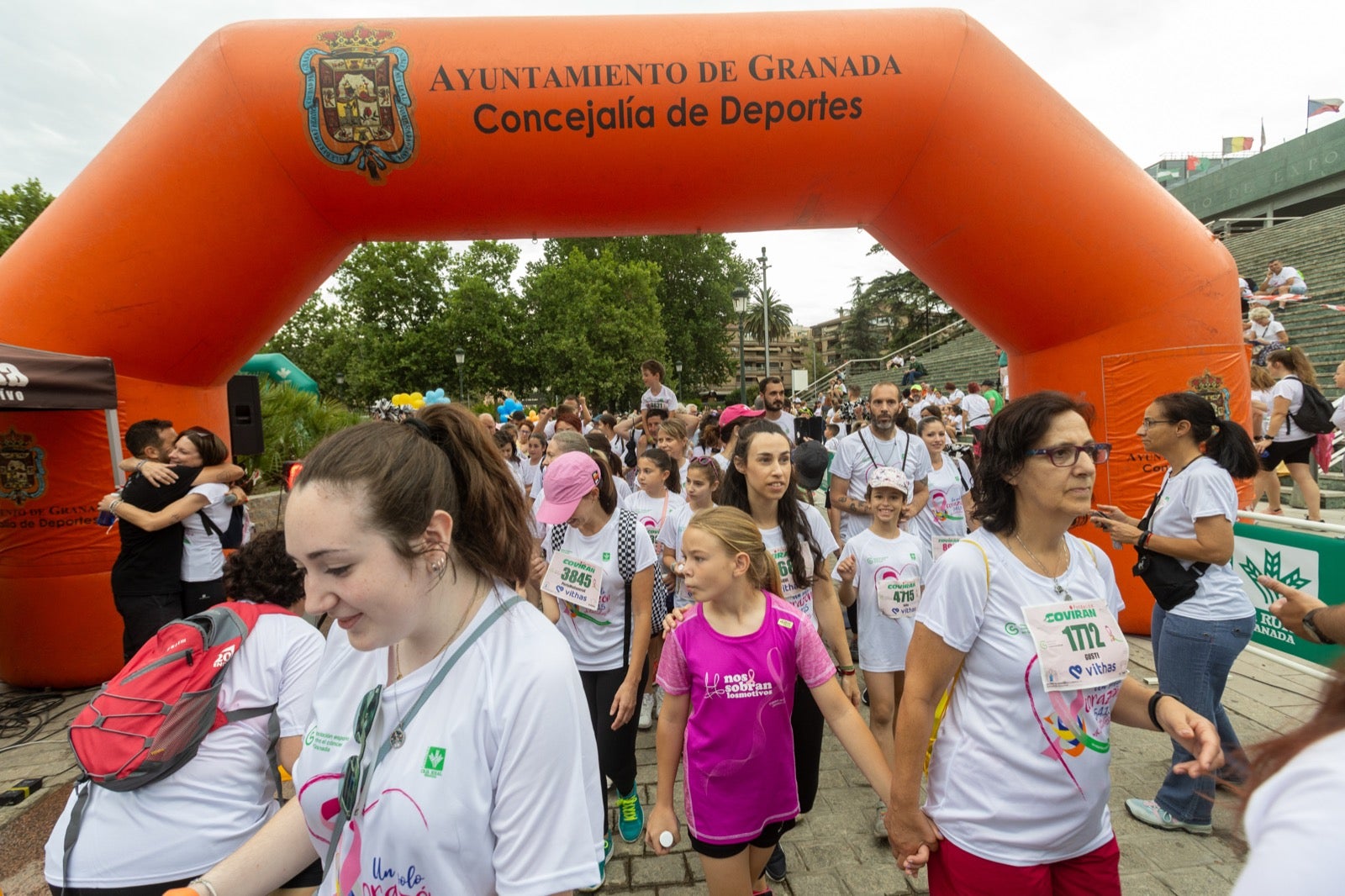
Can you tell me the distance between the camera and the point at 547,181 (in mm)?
5121

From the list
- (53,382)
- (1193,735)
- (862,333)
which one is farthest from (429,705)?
(862,333)

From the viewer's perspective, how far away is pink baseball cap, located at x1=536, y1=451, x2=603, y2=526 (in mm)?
3232

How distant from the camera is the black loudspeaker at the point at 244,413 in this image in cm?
702

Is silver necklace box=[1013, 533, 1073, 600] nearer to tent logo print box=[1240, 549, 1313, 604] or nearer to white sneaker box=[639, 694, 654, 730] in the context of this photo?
tent logo print box=[1240, 549, 1313, 604]

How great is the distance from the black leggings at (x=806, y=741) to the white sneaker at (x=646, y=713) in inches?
70.2

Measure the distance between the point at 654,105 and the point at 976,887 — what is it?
4719 millimetres

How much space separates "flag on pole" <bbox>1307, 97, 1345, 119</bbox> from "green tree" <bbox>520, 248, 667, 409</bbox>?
31781 millimetres

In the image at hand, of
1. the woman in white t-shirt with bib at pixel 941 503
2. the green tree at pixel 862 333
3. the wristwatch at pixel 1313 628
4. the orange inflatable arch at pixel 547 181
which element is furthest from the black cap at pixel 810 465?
the green tree at pixel 862 333

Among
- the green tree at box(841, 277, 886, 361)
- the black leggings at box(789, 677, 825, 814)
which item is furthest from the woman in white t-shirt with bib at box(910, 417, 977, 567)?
the green tree at box(841, 277, 886, 361)

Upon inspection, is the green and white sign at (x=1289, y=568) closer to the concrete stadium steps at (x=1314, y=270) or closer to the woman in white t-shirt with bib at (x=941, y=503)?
the woman in white t-shirt with bib at (x=941, y=503)

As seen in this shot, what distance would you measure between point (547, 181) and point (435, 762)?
184 inches

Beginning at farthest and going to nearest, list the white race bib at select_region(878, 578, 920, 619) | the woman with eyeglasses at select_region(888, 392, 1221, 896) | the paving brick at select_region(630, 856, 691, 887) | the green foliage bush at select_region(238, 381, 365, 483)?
the green foliage bush at select_region(238, 381, 365, 483)
the white race bib at select_region(878, 578, 920, 619)
the paving brick at select_region(630, 856, 691, 887)
the woman with eyeglasses at select_region(888, 392, 1221, 896)

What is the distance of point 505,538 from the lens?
4.61ft

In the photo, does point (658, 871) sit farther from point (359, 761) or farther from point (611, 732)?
point (359, 761)
